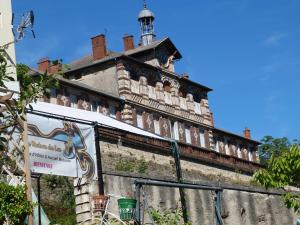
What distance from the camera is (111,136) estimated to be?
2403cm

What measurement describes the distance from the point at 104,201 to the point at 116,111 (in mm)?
25023

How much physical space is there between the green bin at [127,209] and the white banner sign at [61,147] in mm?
2276

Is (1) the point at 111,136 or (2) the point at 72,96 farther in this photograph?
(2) the point at 72,96

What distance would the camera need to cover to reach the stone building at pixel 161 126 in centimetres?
1908

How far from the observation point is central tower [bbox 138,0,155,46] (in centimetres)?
5066

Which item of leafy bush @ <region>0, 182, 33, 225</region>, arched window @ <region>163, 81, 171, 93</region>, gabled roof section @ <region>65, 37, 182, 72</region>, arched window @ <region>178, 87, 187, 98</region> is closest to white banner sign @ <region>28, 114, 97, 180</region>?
leafy bush @ <region>0, 182, 33, 225</region>

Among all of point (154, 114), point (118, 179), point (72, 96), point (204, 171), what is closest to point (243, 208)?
point (118, 179)

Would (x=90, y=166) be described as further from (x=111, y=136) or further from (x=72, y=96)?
(x=72, y=96)

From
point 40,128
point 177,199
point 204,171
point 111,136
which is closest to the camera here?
point 40,128

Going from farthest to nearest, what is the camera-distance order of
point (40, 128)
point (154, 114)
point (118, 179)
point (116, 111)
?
point (154, 114), point (116, 111), point (118, 179), point (40, 128)

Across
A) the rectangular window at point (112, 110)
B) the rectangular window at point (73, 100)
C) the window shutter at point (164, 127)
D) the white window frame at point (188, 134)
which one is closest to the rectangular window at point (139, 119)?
the rectangular window at point (112, 110)

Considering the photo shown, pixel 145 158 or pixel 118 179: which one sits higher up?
pixel 145 158

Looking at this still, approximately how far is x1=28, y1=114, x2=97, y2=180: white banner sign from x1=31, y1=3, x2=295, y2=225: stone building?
171cm

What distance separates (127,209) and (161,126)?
28.9 meters
